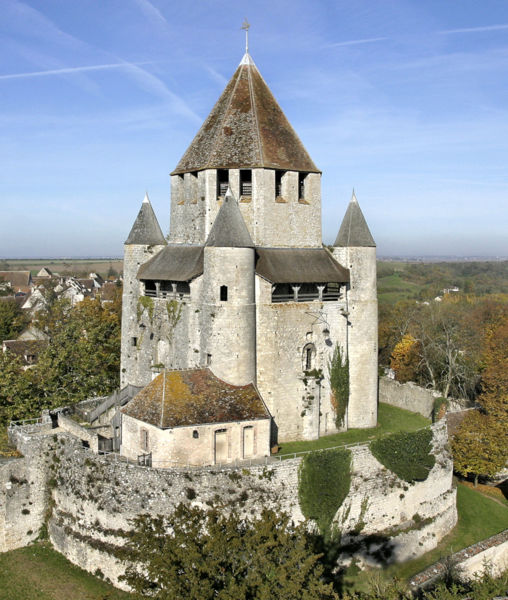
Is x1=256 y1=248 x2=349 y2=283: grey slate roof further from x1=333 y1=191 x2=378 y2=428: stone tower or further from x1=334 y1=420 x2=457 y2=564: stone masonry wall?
x1=334 y1=420 x2=457 y2=564: stone masonry wall

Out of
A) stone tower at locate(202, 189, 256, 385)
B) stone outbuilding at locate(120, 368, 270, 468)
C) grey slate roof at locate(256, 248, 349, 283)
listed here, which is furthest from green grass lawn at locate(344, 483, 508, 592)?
grey slate roof at locate(256, 248, 349, 283)

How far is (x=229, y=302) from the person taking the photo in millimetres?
26891

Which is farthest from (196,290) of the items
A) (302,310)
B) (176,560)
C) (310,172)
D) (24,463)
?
(176,560)

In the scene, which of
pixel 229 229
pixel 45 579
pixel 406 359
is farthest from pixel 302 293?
pixel 406 359

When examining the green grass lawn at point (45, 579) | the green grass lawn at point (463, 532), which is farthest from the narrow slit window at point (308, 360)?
the green grass lawn at point (45, 579)

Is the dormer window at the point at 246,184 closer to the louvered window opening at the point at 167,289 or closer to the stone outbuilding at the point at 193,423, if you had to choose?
the louvered window opening at the point at 167,289

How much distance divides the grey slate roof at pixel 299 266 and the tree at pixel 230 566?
12.6m

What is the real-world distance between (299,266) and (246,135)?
7184 millimetres

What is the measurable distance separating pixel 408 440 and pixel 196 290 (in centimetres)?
1203

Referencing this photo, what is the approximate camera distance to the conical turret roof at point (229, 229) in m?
26.8

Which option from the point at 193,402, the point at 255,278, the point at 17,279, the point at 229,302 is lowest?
the point at 193,402

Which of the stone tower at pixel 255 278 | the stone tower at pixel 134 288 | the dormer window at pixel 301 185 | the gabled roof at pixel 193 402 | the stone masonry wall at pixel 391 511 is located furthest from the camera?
the stone tower at pixel 134 288

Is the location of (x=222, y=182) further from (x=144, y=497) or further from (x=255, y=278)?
(x=144, y=497)

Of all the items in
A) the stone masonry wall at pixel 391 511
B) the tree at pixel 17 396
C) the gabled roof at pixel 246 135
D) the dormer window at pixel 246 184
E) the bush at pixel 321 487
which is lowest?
the stone masonry wall at pixel 391 511
